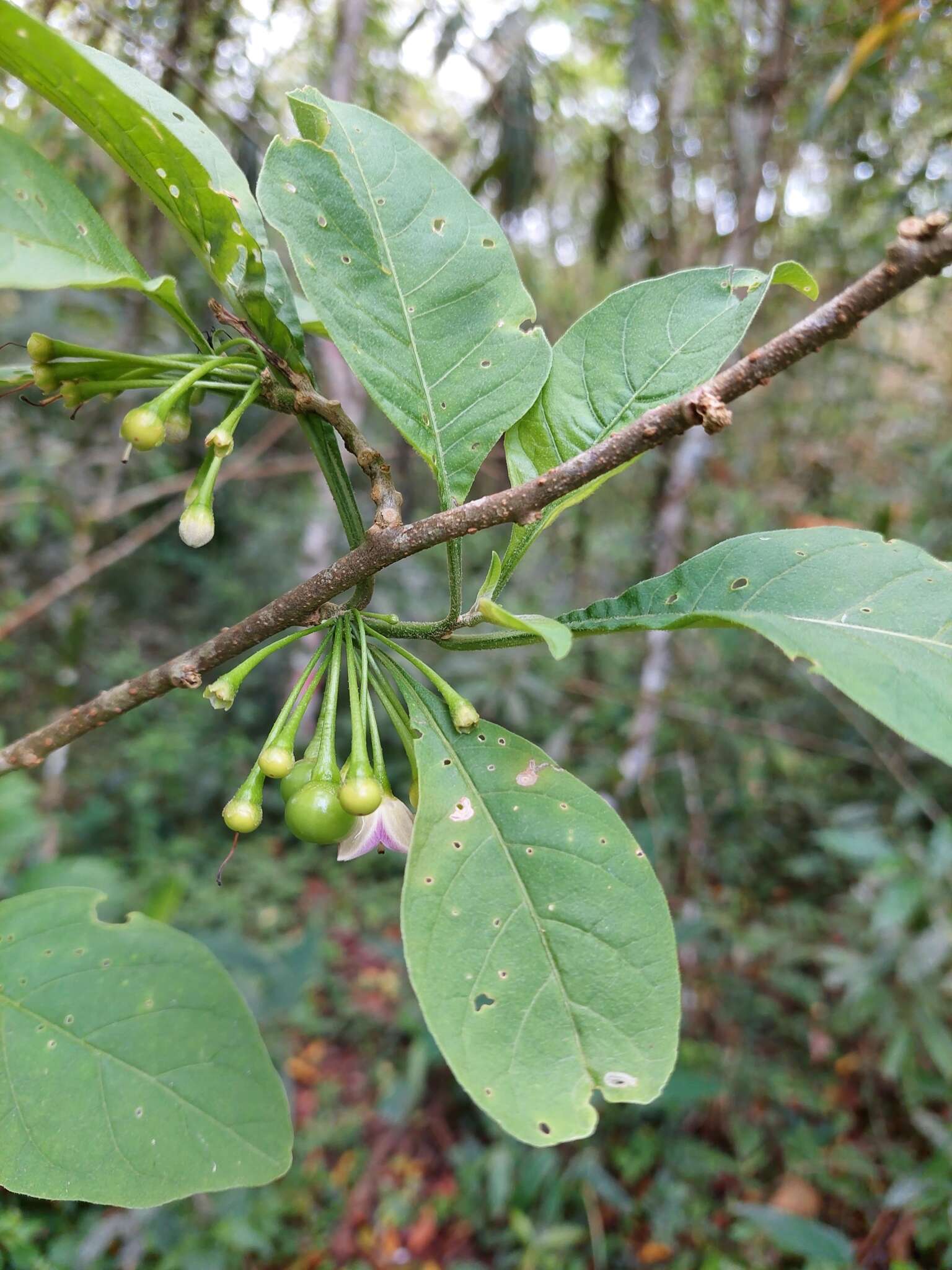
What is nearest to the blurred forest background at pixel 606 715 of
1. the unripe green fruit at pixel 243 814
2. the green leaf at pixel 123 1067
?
the green leaf at pixel 123 1067

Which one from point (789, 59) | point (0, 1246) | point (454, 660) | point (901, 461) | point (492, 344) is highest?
point (789, 59)

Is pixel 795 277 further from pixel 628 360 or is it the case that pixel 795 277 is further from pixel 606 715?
pixel 606 715

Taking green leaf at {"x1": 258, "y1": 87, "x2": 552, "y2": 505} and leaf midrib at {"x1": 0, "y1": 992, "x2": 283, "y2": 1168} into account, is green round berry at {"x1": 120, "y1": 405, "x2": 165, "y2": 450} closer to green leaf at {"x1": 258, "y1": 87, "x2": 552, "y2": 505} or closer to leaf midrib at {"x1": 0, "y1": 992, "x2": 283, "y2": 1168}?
green leaf at {"x1": 258, "y1": 87, "x2": 552, "y2": 505}

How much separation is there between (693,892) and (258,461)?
152 inches

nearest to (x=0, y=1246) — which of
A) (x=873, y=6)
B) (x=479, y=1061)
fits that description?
(x=479, y=1061)

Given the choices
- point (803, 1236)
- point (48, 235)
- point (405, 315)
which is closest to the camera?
point (48, 235)

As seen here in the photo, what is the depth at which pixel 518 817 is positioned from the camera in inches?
35.7

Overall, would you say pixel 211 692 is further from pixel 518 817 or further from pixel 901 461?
pixel 901 461

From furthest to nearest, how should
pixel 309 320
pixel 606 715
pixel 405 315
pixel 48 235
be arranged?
pixel 606 715 < pixel 309 320 < pixel 405 315 < pixel 48 235

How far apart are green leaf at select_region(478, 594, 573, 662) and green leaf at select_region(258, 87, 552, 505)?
219mm

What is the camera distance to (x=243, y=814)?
90cm

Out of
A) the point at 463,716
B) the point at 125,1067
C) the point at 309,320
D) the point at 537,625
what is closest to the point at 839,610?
the point at 537,625

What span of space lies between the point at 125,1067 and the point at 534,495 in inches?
33.3

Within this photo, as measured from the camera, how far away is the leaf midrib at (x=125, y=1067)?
956 mm
